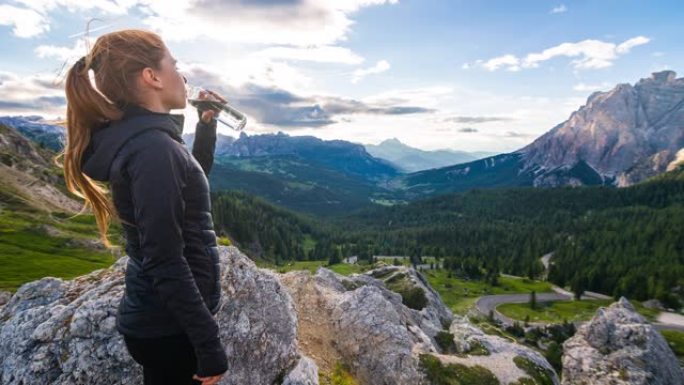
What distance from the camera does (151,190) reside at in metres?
4.86

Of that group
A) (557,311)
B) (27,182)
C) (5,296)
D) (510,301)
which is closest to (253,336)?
(5,296)

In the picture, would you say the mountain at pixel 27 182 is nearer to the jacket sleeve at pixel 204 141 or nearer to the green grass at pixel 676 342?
the jacket sleeve at pixel 204 141

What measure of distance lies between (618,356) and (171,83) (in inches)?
1769

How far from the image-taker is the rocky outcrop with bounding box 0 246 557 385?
13.4m

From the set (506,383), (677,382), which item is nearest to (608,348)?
(677,382)

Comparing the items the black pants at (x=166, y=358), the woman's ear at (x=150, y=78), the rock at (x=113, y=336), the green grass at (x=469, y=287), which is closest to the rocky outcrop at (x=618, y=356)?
the rock at (x=113, y=336)

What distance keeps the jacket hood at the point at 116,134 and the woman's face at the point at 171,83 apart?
0.78ft

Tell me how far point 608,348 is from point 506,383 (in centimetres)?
2207

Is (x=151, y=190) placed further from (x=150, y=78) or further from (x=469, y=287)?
(x=469, y=287)

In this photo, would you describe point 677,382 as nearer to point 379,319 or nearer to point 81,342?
point 379,319

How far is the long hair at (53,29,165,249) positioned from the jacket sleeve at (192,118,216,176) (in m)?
2.59

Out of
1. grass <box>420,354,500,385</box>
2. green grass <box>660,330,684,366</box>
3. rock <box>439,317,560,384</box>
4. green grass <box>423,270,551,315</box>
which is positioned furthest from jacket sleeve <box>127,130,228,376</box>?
green grass <box>423,270,551,315</box>

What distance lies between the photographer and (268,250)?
193000 mm

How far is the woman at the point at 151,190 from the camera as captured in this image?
4977 mm
